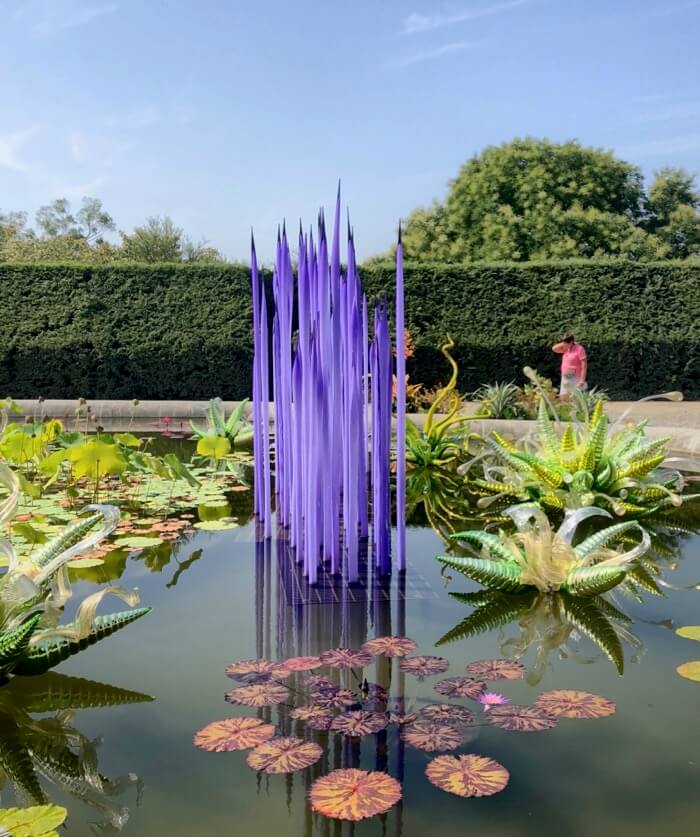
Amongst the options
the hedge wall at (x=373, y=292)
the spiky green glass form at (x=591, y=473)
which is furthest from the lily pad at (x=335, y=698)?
the hedge wall at (x=373, y=292)

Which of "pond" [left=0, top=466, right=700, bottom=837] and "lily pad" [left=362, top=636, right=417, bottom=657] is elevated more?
"lily pad" [left=362, top=636, right=417, bottom=657]

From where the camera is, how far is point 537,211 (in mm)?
25406

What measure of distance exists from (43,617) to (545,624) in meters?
1.38

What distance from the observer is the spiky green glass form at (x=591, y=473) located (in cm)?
386

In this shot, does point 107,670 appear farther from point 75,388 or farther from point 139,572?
point 75,388

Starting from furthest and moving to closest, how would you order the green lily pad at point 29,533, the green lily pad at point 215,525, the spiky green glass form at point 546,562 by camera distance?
the green lily pad at point 215,525, the green lily pad at point 29,533, the spiky green glass form at point 546,562

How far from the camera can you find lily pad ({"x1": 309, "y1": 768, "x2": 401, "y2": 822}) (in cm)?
135

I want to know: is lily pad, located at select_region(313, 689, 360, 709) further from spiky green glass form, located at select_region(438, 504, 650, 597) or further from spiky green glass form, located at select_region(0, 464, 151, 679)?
spiky green glass form, located at select_region(438, 504, 650, 597)

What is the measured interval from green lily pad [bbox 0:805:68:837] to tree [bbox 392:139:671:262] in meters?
24.3

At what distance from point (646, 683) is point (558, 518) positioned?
1995 millimetres

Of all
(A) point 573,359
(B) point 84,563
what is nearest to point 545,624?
(B) point 84,563

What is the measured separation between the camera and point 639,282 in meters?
13.0

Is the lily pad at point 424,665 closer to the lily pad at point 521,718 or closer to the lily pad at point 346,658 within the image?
the lily pad at point 346,658

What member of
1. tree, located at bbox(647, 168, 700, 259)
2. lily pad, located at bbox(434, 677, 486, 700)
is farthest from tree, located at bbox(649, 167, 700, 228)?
lily pad, located at bbox(434, 677, 486, 700)
